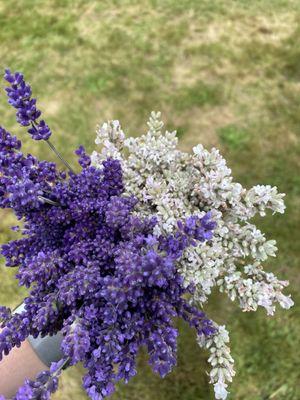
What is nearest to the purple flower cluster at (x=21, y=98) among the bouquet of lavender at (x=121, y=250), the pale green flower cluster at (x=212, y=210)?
the bouquet of lavender at (x=121, y=250)

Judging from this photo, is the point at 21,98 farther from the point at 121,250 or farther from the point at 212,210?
the point at 212,210

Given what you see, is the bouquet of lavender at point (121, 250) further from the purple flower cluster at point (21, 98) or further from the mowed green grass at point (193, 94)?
the mowed green grass at point (193, 94)

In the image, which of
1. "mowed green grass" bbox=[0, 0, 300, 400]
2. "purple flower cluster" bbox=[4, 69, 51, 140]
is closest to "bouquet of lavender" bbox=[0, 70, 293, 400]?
"purple flower cluster" bbox=[4, 69, 51, 140]

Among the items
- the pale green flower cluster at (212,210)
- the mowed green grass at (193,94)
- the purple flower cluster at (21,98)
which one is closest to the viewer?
the purple flower cluster at (21,98)

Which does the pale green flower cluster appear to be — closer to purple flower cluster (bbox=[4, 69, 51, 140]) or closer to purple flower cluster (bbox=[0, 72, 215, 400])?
purple flower cluster (bbox=[0, 72, 215, 400])

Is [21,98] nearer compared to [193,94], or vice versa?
[21,98]

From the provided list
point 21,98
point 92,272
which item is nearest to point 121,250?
point 92,272
